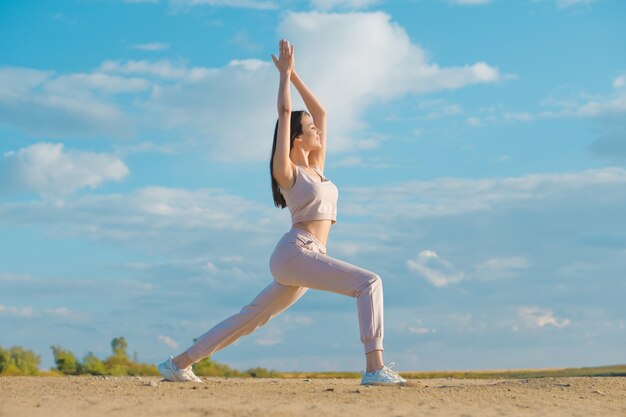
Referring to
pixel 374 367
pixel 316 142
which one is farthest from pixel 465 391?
pixel 316 142

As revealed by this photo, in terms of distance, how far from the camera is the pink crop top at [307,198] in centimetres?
931

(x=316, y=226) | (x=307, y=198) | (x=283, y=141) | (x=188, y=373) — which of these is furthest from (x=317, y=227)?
(x=188, y=373)

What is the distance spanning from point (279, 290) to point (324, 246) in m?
0.70

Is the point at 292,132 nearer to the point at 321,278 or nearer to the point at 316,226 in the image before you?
the point at 316,226

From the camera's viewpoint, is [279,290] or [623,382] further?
[623,382]

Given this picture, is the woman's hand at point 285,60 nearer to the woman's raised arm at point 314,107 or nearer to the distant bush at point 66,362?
the woman's raised arm at point 314,107

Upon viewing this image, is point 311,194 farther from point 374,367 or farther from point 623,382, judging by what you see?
point 623,382

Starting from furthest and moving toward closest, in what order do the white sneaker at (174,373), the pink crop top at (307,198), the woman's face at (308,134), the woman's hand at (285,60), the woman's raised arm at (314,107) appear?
the woman's raised arm at (314,107)
the white sneaker at (174,373)
the woman's face at (308,134)
the woman's hand at (285,60)
the pink crop top at (307,198)

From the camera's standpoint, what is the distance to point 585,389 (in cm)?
1030

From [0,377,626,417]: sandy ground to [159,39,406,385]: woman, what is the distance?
0.40 metres

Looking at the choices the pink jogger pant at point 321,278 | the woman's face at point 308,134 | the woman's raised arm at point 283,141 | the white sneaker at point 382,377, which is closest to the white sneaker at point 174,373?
the pink jogger pant at point 321,278

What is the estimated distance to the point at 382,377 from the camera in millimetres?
9188

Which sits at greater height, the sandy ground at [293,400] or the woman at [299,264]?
the woman at [299,264]

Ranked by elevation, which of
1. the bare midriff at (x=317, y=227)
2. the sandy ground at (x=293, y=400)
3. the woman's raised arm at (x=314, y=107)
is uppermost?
the woman's raised arm at (x=314, y=107)
